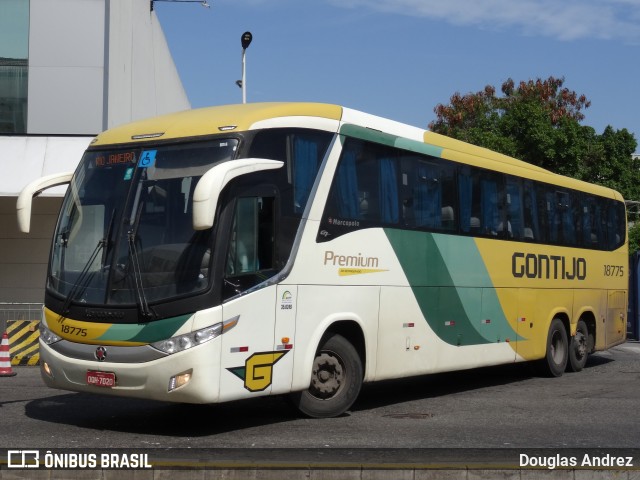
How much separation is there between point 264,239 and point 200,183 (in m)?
1.31

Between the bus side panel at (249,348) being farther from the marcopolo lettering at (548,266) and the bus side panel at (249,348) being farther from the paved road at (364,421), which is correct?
the marcopolo lettering at (548,266)

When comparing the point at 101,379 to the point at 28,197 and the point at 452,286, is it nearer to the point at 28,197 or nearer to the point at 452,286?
the point at 28,197

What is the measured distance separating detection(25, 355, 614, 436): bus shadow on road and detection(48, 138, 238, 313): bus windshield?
1.51 metres

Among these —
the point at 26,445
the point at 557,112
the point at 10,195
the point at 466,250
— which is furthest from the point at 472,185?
the point at 557,112

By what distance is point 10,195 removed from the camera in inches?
877

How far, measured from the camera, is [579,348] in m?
17.7

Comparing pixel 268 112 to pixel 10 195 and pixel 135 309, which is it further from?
pixel 10 195

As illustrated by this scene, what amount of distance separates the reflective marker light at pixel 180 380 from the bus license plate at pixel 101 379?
642 mm

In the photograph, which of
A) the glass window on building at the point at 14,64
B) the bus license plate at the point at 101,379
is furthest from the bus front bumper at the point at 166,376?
the glass window on building at the point at 14,64

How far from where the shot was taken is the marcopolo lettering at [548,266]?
1520 cm

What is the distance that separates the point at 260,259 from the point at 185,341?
126 cm

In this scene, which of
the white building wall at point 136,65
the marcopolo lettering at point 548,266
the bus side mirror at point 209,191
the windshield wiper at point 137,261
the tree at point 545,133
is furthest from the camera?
the tree at point 545,133

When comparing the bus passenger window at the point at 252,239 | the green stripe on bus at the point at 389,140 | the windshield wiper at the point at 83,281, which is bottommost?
the windshield wiper at the point at 83,281

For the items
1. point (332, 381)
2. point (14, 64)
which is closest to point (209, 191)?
point (332, 381)
